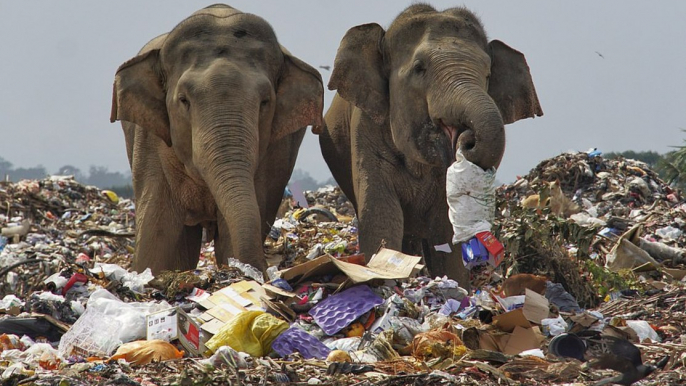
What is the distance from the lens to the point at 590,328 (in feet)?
26.1

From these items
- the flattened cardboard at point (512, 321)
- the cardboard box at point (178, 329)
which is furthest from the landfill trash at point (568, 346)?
the cardboard box at point (178, 329)

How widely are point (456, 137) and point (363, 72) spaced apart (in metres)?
1.55

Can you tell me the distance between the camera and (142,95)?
10.5 metres

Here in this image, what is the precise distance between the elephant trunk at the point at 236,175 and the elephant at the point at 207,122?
→ 1cm

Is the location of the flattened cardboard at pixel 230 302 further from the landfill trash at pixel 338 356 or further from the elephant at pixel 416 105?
the elephant at pixel 416 105

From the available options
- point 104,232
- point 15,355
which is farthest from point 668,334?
point 104,232

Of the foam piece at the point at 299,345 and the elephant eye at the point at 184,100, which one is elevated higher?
the elephant eye at the point at 184,100

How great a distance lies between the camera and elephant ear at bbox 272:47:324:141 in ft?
34.8

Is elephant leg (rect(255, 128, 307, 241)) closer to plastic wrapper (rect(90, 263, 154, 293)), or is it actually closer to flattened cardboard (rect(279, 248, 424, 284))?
plastic wrapper (rect(90, 263, 154, 293))

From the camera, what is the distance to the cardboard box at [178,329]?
7242 millimetres

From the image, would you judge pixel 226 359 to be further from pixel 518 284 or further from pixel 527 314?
pixel 518 284

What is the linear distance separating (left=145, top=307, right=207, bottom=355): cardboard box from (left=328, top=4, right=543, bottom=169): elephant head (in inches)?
103

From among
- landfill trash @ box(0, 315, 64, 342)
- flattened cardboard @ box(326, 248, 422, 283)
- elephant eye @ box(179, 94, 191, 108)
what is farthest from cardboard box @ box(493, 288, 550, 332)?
elephant eye @ box(179, 94, 191, 108)

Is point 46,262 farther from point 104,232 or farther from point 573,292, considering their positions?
point 104,232
